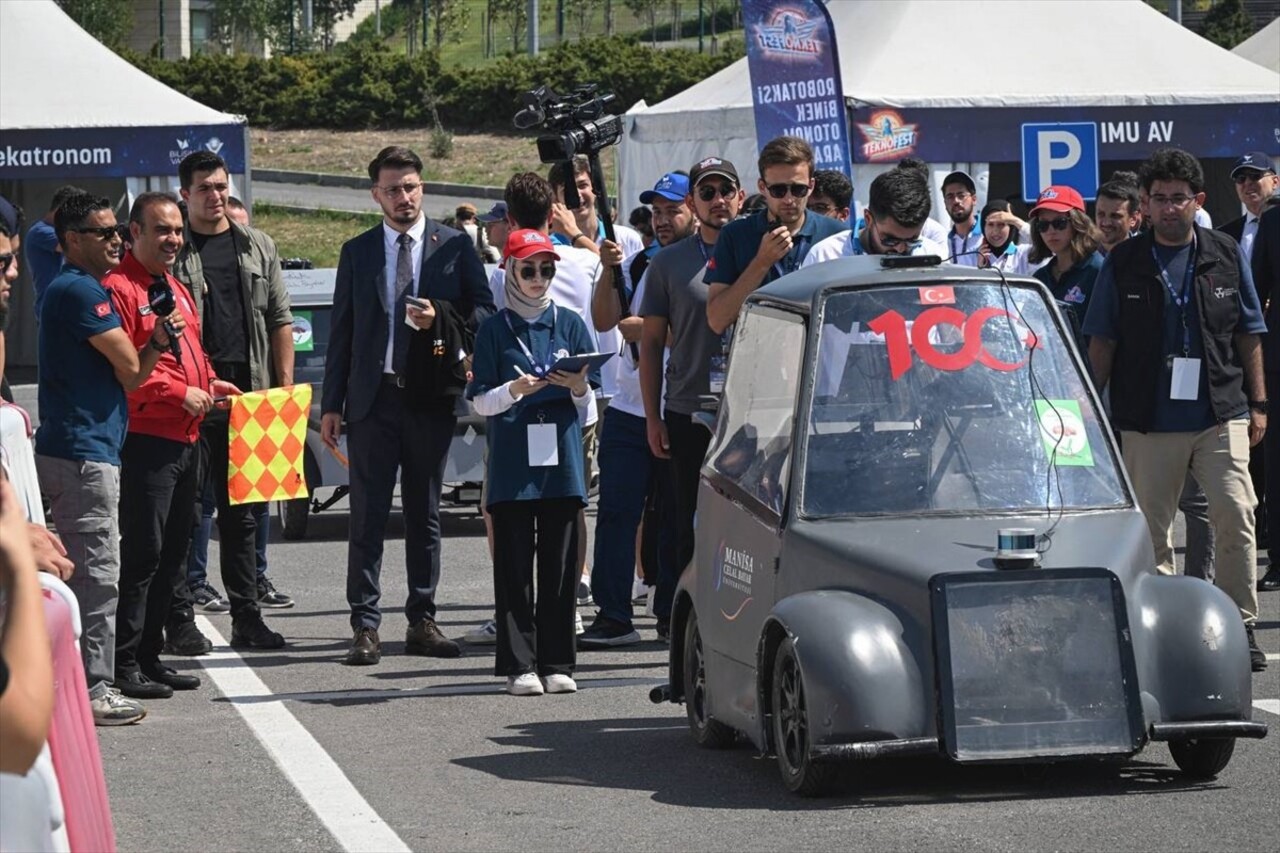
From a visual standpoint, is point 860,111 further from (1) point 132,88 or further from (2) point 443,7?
(2) point 443,7

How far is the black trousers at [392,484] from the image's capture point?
1029 centimetres

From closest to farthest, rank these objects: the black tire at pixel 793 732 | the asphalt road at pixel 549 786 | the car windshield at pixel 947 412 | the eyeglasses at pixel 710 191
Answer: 1. the asphalt road at pixel 549 786
2. the black tire at pixel 793 732
3. the car windshield at pixel 947 412
4. the eyeglasses at pixel 710 191

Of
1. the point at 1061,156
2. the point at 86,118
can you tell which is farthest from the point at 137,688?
the point at 86,118

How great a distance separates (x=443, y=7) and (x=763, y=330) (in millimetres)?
74089

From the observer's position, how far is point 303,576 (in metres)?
13.1

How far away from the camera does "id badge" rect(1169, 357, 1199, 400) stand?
9469 mm

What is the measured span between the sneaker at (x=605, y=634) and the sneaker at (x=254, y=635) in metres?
1.44

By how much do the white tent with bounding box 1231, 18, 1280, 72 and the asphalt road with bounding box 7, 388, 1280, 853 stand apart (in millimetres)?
19567

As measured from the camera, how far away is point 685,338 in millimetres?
9828

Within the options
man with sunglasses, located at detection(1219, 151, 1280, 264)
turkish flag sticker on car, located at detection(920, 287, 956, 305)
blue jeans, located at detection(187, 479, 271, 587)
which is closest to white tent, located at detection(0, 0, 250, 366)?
blue jeans, located at detection(187, 479, 271, 587)

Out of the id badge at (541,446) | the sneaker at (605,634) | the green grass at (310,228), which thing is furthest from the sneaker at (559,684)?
the green grass at (310,228)

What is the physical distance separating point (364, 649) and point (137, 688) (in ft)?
3.87

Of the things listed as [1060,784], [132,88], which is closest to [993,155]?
[132,88]

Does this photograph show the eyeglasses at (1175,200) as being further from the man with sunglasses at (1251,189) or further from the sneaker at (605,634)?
the man with sunglasses at (1251,189)
